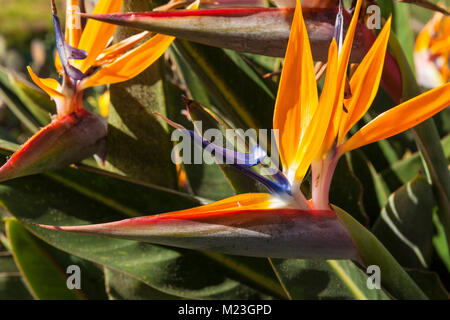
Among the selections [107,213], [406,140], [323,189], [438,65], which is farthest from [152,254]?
[438,65]

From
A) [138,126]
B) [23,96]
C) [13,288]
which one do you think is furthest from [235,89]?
[13,288]

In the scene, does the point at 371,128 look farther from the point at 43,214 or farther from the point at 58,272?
the point at 58,272

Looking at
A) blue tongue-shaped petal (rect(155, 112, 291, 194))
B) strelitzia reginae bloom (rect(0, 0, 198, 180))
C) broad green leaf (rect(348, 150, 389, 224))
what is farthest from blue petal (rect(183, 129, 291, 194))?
broad green leaf (rect(348, 150, 389, 224))

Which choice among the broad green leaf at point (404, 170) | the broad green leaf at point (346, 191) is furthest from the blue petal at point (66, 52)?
the broad green leaf at point (404, 170)

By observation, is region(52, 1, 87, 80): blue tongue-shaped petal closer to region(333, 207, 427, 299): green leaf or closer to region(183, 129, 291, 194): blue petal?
region(183, 129, 291, 194): blue petal

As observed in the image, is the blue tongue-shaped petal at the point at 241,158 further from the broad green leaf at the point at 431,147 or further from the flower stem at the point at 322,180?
the broad green leaf at the point at 431,147
